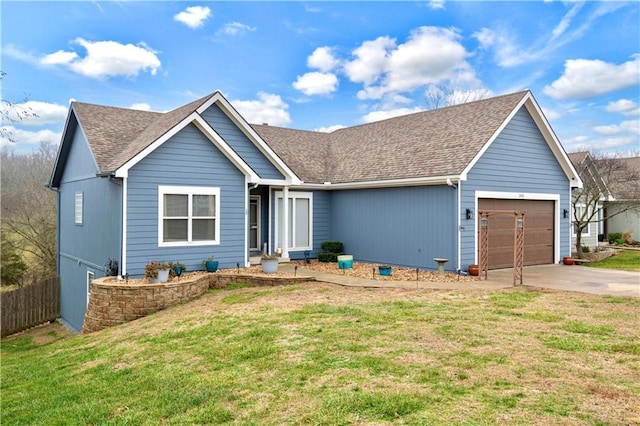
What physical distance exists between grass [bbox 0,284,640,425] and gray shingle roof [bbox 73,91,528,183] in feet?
19.4

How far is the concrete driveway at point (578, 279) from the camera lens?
460 inches

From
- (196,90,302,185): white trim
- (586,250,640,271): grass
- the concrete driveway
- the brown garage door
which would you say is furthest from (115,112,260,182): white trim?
Answer: (586,250,640,271): grass

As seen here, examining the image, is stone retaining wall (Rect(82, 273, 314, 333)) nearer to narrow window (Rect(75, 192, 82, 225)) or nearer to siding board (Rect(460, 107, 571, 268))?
narrow window (Rect(75, 192, 82, 225))

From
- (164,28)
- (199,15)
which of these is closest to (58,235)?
(164,28)

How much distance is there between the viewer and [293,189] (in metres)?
17.9

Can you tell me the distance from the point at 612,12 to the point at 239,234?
50.2 feet

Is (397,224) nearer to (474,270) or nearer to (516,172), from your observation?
(474,270)

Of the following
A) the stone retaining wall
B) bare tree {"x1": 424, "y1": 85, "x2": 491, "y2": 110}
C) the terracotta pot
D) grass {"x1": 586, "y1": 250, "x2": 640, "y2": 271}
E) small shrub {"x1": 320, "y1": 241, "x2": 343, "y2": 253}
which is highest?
bare tree {"x1": 424, "y1": 85, "x2": 491, "y2": 110}

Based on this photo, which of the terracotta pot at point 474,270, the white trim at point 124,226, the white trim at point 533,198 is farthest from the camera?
the white trim at point 533,198

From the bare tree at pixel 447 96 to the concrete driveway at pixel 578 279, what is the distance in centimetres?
2413

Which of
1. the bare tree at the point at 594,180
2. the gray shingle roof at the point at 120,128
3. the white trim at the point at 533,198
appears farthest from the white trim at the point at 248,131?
the bare tree at the point at 594,180

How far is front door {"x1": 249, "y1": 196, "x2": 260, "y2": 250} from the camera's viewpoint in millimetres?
17703

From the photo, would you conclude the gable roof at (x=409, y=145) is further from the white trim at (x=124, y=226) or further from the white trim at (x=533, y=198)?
the white trim at (x=124, y=226)

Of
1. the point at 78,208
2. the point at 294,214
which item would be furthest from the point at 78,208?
the point at 294,214
